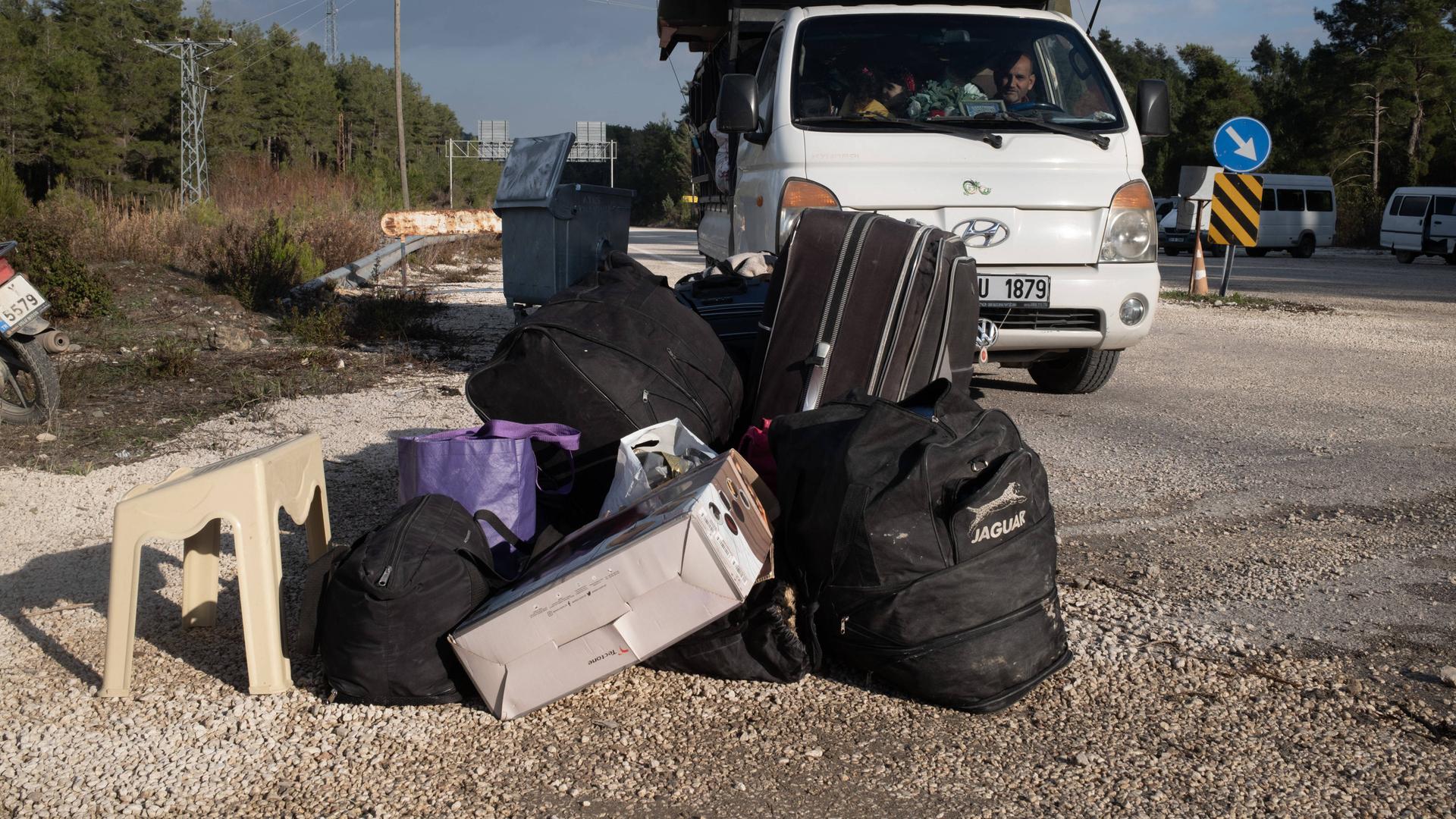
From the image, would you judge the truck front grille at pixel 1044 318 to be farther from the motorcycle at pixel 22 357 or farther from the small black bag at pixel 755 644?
the motorcycle at pixel 22 357

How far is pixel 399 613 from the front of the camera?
2688mm

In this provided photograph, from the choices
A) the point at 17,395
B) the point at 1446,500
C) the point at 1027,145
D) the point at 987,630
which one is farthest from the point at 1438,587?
the point at 17,395

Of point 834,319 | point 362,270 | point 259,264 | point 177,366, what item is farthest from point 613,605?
point 362,270

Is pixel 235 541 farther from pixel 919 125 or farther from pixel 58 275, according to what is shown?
pixel 58 275

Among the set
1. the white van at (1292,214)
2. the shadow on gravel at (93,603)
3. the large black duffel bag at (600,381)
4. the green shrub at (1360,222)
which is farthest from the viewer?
the green shrub at (1360,222)

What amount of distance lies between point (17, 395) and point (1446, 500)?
22.7ft

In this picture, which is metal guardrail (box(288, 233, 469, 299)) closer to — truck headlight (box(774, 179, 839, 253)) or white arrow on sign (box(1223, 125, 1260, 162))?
Result: truck headlight (box(774, 179, 839, 253))

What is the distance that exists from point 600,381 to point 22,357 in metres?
3.97

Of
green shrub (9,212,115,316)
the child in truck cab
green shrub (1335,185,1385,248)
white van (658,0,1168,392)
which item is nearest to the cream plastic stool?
white van (658,0,1168,392)

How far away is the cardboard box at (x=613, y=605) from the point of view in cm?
255

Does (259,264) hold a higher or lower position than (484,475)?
higher

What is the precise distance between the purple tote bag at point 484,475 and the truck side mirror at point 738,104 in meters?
3.18

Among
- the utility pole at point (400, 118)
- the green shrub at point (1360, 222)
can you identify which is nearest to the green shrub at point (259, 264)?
the utility pole at point (400, 118)

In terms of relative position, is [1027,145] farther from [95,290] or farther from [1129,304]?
[95,290]
